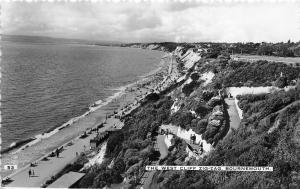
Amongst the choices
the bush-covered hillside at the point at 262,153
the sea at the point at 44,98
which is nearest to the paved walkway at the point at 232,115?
the bush-covered hillside at the point at 262,153

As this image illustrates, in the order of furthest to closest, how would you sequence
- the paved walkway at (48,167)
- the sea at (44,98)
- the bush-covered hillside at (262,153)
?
the sea at (44,98) → the paved walkway at (48,167) → the bush-covered hillside at (262,153)

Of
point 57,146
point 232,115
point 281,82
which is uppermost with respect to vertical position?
point 281,82

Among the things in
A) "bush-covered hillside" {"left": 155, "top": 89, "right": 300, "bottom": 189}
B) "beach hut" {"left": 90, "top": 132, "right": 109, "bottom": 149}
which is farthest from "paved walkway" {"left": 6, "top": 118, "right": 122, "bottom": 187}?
"bush-covered hillside" {"left": 155, "top": 89, "right": 300, "bottom": 189}

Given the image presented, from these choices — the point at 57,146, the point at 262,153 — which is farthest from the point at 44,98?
the point at 262,153

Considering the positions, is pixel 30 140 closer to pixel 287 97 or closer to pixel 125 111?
pixel 125 111

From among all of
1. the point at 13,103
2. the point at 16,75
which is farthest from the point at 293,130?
the point at 16,75

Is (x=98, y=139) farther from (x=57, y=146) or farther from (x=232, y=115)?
(x=232, y=115)

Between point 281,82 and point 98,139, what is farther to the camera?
point 98,139

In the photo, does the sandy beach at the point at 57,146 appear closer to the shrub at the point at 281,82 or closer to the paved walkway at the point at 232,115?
the paved walkway at the point at 232,115
